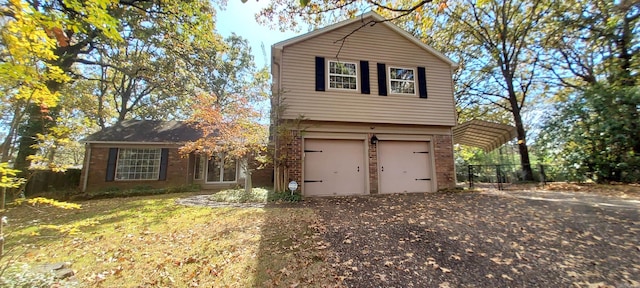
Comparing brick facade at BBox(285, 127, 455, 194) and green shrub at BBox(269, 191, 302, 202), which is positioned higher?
brick facade at BBox(285, 127, 455, 194)

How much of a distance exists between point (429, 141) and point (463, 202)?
10.2 ft

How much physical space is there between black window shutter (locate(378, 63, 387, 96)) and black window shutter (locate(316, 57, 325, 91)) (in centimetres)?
210

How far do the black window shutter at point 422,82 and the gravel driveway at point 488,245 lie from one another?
4616mm

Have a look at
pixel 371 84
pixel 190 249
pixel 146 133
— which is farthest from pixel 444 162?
pixel 146 133

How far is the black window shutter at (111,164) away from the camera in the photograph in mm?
11734

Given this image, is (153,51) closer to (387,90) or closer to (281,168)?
(281,168)

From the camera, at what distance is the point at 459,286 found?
2904 millimetres

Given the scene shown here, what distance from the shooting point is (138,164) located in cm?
1224

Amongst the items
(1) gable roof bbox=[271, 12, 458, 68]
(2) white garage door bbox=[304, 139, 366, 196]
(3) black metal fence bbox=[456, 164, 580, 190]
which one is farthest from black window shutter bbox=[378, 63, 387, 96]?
(3) black metal fence bbox=[456, 164, 580, 190]

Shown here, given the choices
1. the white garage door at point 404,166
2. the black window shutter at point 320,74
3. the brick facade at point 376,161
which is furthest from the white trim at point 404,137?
the black window shutter at point 320,74

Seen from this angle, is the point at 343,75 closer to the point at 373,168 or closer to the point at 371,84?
the point at 371,84

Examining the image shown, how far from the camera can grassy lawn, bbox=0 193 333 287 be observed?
314cm

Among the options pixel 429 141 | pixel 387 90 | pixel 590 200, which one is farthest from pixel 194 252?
pixel 590 200

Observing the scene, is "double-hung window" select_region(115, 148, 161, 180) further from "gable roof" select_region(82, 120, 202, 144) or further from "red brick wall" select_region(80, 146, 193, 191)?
"gable roof" select_region(82, 120, 202, 144)
